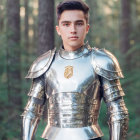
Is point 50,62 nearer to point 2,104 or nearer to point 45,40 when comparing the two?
point 45,40

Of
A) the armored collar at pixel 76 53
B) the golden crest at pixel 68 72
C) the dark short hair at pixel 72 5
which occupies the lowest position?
the golden crest at pixel 68 72

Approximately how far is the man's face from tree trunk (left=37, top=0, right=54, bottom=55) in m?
2.84

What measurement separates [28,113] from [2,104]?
379 cm

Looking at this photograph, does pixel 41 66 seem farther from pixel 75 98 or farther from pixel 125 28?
pixel 125 28

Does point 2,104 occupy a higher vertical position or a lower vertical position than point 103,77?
lower

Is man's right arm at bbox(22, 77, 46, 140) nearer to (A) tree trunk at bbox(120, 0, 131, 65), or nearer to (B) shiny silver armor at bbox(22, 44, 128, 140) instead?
(B) shiny silver armor at bbox(22, 44, 128, 140)

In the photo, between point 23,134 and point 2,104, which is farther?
point 2,104

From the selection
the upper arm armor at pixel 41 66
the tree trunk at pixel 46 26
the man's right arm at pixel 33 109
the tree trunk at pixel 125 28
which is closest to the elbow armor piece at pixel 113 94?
the upper arm armor at pixel 41 66

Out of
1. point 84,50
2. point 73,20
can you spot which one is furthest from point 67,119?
point 73,20

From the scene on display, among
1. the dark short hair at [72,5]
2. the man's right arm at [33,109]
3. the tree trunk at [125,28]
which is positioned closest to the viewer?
the dark short hair at [72,5]

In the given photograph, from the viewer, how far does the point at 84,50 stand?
10.9 ft

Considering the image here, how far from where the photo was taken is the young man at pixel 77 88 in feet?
10.3

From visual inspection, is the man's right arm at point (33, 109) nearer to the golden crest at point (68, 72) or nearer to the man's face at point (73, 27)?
the golden crest at point (68, 72)

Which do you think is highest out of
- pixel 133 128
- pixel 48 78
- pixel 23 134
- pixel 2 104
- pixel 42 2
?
pixel 42 2
